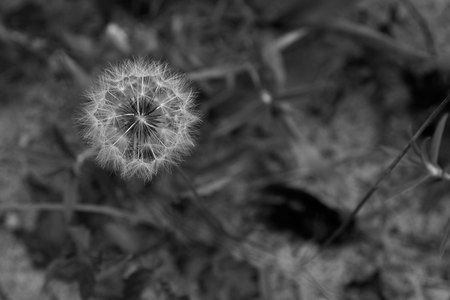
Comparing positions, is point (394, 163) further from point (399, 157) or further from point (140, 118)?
point (140, 118)

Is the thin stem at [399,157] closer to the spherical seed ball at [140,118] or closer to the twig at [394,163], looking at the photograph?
the twig at [394,163]

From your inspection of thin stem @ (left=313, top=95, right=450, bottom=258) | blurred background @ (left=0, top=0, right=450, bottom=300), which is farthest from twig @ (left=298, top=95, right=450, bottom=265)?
blurred background @ (left=0, top=0, right=450, bottom=300)

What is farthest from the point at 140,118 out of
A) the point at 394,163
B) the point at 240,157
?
the point at 240,157

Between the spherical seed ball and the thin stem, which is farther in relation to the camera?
the spherical seed ball

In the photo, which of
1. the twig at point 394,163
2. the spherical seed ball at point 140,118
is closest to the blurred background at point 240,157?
the twig at point 394,163

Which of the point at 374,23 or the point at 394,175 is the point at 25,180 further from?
the point at 374,23

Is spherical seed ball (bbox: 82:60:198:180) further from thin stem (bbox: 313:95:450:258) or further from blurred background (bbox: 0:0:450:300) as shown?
thin stem (bbox: 313:95:450:258)
